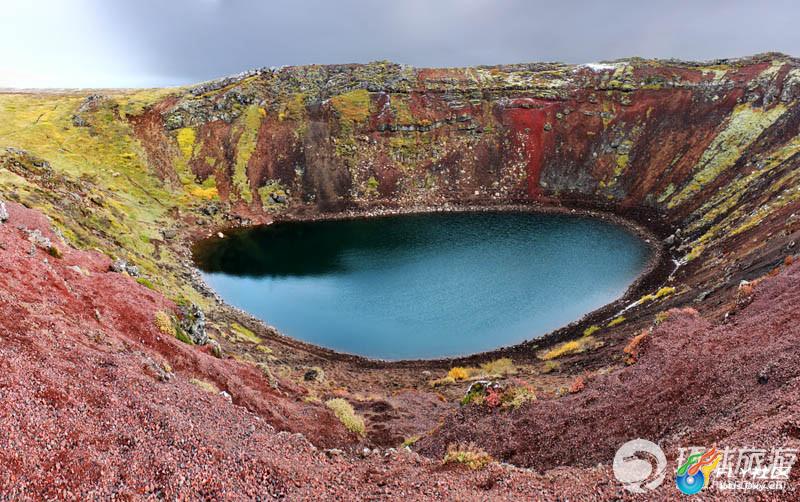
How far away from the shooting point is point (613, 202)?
82.0 meters

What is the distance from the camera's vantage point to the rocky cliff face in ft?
262

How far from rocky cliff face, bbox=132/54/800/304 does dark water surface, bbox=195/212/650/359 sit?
1112cm

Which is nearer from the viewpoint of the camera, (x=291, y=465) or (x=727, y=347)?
(x=291, y=465)

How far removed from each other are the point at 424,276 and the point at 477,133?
5137 centimetres

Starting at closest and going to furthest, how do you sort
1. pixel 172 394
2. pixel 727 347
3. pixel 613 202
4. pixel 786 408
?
pixel 786 408 < pixel 172 394 < pixel 727 347 < pixel 613 202

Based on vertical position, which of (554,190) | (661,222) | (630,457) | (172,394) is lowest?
(630,457)

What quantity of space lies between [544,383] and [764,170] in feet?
193

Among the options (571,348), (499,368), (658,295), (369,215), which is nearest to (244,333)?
(499,368)

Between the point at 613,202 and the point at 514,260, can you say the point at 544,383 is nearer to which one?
the point at 514,260

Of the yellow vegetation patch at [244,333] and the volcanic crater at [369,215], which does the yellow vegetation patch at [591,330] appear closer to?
the volcanic crater at [369,215]

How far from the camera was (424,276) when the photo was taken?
57219mm

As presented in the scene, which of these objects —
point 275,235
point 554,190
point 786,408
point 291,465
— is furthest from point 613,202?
point 291,465

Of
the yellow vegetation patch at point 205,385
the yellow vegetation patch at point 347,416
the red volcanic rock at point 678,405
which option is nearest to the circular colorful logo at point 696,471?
the red volcanic rock at point 678,405

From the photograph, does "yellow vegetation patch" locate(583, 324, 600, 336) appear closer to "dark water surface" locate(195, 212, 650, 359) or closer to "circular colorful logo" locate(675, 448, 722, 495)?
"dark water surface" locate(195, 212, 650, 359)
